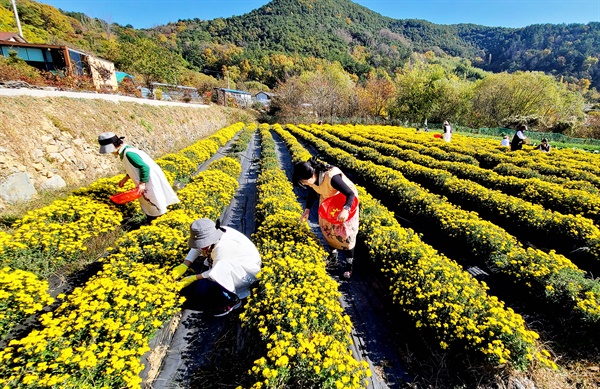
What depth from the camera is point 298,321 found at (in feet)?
9.11

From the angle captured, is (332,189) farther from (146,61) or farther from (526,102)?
(526,102)

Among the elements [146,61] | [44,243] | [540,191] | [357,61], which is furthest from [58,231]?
[357,61]

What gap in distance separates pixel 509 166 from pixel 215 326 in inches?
467

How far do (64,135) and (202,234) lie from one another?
26.0 ft

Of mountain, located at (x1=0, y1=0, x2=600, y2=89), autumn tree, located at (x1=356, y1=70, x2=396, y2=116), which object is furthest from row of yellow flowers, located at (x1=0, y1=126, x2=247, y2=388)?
mountain, located at (x1=0, y1=0, x2=600, y2=89)

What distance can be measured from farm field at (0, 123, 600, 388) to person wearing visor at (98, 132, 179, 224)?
0.36 metres

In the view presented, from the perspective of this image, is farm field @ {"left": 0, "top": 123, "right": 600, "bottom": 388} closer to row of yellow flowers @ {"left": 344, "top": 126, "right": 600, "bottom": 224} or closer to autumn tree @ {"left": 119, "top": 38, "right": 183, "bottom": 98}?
row of yellow flowers @ {"left": 344, "top": 126, "right": 600, "bottom": 224}

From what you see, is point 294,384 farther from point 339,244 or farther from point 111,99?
point 111,99

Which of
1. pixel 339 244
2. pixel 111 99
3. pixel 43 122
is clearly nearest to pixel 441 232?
pixel 339 244

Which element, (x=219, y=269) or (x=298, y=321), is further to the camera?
(x=219, y=269)

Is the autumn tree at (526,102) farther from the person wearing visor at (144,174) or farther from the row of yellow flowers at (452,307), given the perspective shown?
the person wearing visor at (144,174)

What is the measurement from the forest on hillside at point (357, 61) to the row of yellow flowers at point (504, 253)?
14.6 m

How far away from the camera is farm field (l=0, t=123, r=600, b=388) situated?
2400 mm

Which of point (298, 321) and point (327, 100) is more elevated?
point (327, 100)
